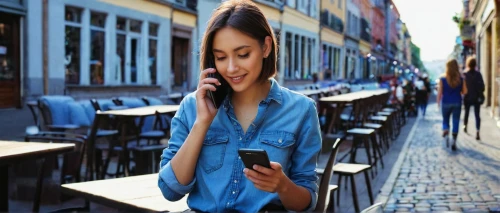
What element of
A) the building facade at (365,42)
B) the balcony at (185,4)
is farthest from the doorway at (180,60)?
the building facade at (365,42)

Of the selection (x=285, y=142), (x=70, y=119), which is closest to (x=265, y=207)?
(x=285, y=142)

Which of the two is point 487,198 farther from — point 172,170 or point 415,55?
point 415,55

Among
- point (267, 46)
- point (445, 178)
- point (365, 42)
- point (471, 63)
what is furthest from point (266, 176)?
point (365, 42)

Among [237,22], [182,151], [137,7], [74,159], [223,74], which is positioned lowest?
[74,159]

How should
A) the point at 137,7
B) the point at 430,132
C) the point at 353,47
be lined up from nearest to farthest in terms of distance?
1. the point at 430,132
2. the point at 137,7
3. the point at 353,47

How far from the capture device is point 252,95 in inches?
106

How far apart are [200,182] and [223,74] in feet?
1.41

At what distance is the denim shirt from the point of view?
254 centimetres

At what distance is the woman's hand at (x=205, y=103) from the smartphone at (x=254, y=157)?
0.39 meters

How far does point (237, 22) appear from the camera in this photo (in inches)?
98.3

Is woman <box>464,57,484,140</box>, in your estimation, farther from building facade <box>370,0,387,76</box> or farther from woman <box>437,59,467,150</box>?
building facade <box>370,0,387,76</box>

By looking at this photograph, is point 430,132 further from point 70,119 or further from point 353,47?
point 353,47

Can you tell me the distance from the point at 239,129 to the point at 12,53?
1371 centimetres

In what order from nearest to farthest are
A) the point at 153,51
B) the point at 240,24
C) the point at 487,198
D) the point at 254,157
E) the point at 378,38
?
the point at 254,157, the point at 240,24, the point at 487,198, the point at 153,51, the point at 378,38
